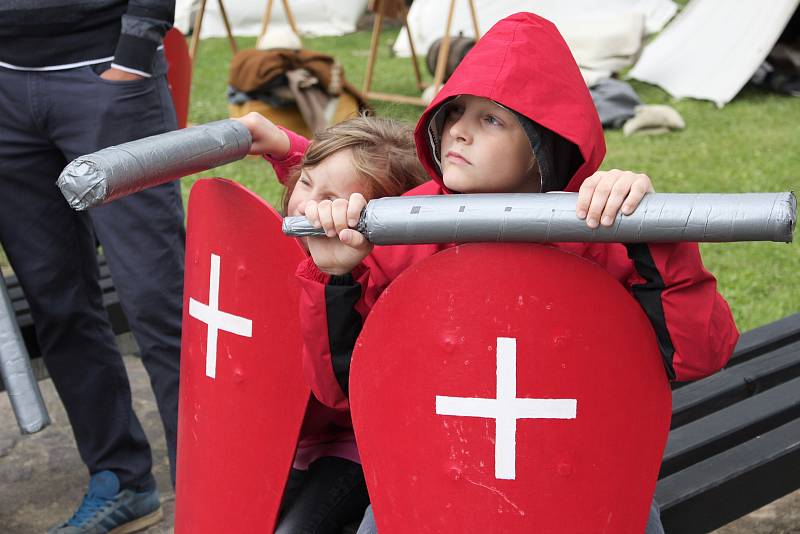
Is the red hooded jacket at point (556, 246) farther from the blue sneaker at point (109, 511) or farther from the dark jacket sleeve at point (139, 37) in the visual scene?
the blue sneaker at point (109, 511)

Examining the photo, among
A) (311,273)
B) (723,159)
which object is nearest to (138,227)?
(311,273)

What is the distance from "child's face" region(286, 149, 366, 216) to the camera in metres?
1.96

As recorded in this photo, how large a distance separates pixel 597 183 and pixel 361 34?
9.71 meters

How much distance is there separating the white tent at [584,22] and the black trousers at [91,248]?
530 centimetres

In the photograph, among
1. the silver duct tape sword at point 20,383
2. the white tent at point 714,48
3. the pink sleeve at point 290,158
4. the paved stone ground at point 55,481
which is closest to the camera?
the silver duct tape sword at point 20,383

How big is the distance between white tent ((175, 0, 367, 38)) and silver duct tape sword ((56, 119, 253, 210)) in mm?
9075

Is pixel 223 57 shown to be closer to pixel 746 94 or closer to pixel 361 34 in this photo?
pixel 361 34

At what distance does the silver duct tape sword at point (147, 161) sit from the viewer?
1.60m

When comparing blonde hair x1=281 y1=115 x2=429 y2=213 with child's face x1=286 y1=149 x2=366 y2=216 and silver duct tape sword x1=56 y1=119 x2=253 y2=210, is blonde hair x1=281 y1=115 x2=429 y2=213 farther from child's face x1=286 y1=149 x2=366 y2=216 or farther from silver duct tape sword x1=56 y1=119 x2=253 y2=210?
silver duct tape sword x1=56 y1=119 x2=253 y2=210

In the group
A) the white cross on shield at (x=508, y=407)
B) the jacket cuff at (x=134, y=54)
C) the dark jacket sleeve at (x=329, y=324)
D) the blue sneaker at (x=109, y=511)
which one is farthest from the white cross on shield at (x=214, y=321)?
the blue sneaker at (x=109, y=511)

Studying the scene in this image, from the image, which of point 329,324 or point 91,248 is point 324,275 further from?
point 91,248

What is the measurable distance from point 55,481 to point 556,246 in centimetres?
199

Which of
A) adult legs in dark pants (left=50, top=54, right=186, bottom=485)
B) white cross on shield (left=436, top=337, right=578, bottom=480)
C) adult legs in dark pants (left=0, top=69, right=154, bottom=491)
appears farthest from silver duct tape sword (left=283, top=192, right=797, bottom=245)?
adult legs in dark pants (left=0, top=69, right=154, bottom=491)

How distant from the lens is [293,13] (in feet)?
36.0
